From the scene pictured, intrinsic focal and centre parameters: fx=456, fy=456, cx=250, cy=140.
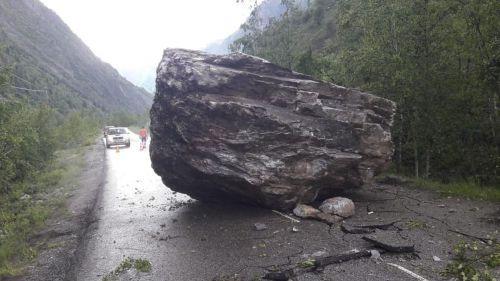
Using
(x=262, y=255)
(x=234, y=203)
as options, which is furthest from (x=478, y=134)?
(x=262, y=255)

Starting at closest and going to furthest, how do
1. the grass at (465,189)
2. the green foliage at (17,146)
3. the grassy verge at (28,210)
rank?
the grassy verge at (28,210)
the grass at (465,189)
the green foliage at (17,146)

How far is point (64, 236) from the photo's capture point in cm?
1218

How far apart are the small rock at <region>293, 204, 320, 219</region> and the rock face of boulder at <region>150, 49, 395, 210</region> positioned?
0.69ft

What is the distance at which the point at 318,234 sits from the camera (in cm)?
1037

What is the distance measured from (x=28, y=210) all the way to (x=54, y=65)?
10698 cm

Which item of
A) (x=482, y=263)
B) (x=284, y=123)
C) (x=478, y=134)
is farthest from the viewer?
(x=478, y=134)

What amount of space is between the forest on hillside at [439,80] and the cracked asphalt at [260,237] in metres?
2.35

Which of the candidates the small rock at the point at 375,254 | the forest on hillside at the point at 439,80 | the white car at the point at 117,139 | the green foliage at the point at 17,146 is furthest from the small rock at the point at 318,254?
the white car at the point at 117,139

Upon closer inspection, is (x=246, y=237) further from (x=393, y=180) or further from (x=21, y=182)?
(x=21, y=182)

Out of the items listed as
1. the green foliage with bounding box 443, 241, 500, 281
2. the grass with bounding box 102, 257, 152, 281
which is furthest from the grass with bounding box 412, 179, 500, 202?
the grass with bounding box 102, 257, 152, 281

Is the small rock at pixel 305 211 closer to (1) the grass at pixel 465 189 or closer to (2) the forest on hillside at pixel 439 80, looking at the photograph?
(1) the grass at pixel 465 189

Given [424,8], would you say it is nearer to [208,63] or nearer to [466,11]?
[466,11]

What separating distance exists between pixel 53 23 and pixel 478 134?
159026mm

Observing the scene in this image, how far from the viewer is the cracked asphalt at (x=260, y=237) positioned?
8664mm
